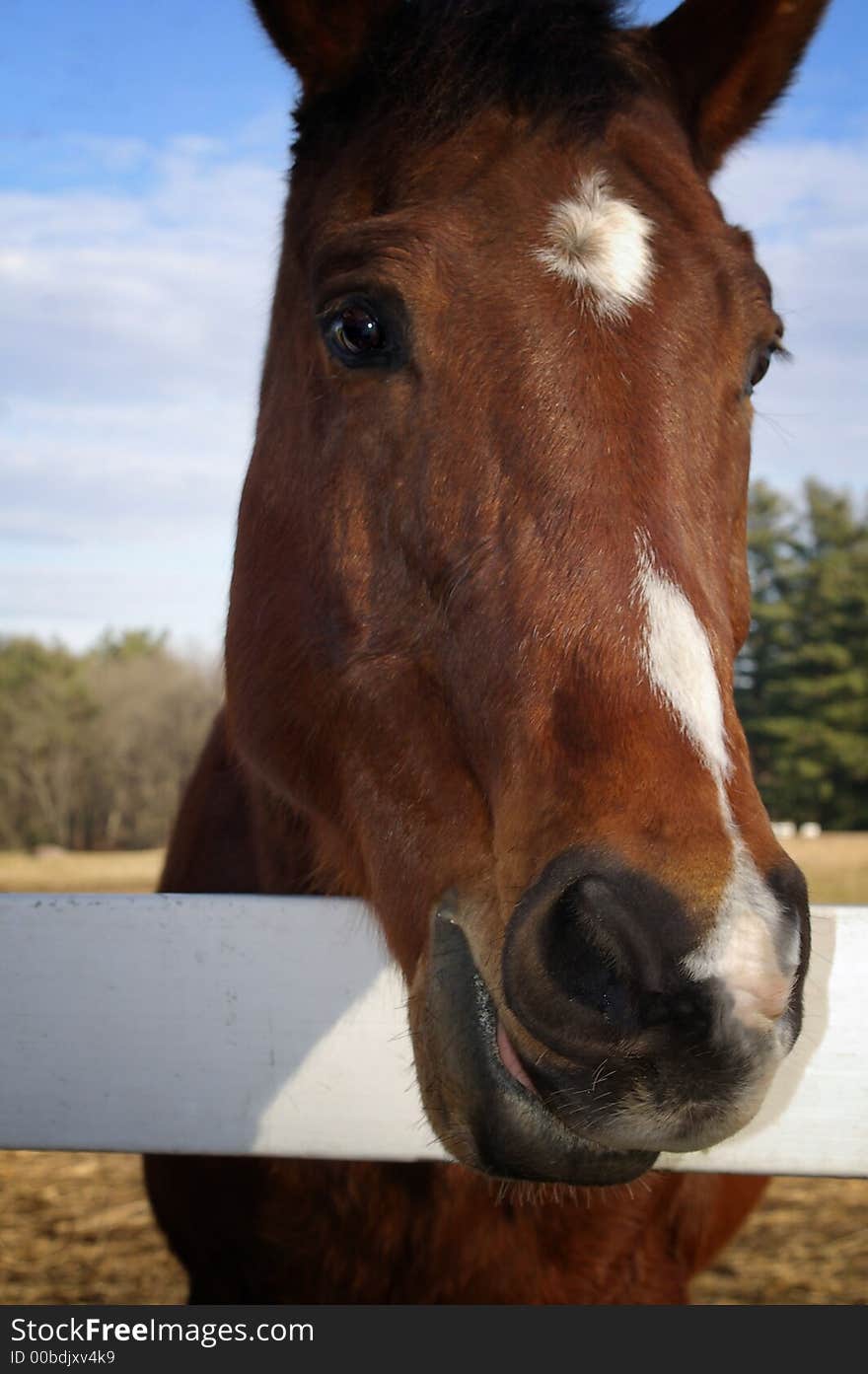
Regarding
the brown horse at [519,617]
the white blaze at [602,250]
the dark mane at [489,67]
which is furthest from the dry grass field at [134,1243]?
the dark mane at [489,67]

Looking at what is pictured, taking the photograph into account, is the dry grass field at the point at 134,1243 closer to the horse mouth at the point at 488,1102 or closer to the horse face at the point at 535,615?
the horse face at the point at 535,615

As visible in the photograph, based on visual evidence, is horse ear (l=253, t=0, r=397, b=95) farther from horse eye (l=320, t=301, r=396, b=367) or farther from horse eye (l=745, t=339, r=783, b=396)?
horse eye (l=745, t=339, r=783, b=396)

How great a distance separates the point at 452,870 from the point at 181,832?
2.27 meters

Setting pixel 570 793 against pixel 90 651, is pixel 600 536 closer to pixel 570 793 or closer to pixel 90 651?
pixel 570 793

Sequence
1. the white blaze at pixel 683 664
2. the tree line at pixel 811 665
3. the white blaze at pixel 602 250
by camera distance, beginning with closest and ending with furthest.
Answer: the white blaze at pixel 683 664
the white blaze at pixel 602 250
the tree line at pixel 811 665

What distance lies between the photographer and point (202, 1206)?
118 inches

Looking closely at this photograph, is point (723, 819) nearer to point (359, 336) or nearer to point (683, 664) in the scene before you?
point (683, 664)

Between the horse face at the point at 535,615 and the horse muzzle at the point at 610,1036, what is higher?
the horse face at the point at 535,615

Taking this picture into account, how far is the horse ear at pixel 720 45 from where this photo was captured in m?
2.54

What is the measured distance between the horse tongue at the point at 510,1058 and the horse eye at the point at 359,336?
1212 millimetres

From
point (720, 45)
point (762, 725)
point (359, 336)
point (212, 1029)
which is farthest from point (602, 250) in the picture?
point (762, 725)

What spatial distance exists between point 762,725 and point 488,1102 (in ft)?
118

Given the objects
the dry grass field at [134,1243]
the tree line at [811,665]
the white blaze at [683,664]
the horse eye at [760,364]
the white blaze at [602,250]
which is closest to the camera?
the white blaze at [683,664]

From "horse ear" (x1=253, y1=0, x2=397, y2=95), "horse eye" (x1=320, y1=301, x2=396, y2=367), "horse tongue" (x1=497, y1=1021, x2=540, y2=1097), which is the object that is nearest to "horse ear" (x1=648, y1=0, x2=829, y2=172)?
"horse ear" (x1=253, y1=0, x2=397, y2=95)
